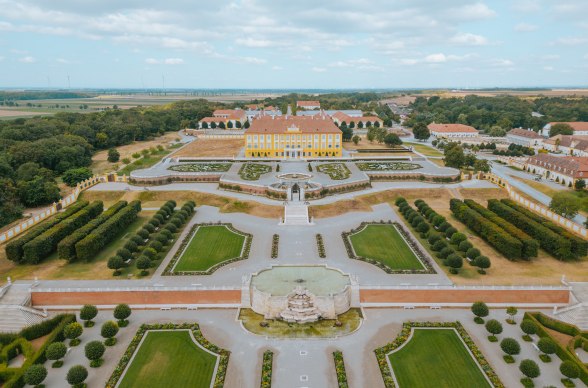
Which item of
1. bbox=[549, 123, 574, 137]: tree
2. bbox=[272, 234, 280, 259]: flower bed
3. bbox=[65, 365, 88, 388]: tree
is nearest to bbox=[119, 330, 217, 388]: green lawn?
bbox=[65, 365, 88, 388]: tree

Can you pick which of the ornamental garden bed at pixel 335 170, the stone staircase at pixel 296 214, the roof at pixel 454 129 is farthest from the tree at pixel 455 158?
the roof at pixel 454 129

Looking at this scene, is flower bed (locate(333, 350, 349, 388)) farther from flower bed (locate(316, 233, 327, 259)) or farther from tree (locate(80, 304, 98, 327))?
tree (locate(80, 304, 98, 327))

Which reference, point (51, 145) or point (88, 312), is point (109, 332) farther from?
point (51, 145)

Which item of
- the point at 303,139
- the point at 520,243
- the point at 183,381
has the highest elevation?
the point at 303,139

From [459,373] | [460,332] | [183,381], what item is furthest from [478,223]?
[183,381]

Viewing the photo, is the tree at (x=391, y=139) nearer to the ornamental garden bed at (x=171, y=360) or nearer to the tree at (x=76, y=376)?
the ornamental garden bed at (x=171, y=360)

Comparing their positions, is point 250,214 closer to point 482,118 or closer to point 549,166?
point 549,166
